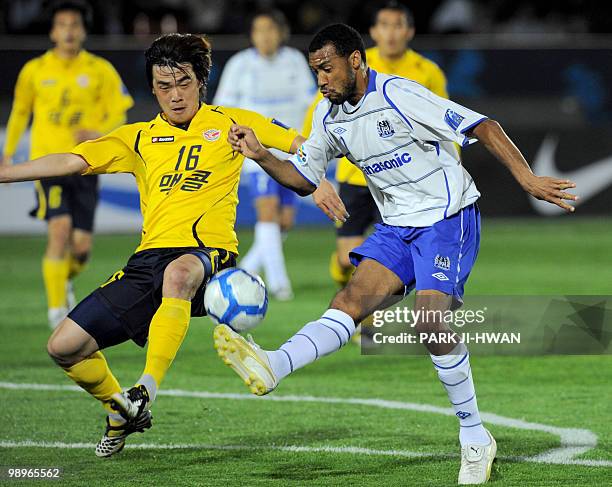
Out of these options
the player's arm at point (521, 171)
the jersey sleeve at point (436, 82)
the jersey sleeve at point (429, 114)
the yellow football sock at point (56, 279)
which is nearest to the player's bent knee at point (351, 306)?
the jersey sleeve at point (429, 114)

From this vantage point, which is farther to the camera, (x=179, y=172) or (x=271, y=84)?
(x=271, y=84)

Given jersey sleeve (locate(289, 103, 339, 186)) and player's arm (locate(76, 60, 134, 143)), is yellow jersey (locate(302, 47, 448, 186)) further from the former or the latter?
jersey sleeve (locate(289, 103, 339, 186))

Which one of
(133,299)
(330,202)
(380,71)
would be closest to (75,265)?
(380,71)

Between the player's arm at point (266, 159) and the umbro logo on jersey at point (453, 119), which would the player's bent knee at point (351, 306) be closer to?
the player's arm at point (266, 159)

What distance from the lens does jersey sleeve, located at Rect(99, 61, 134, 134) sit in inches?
404

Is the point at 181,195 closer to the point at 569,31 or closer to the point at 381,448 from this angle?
the point at 381,448

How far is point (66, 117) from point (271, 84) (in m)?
2.65

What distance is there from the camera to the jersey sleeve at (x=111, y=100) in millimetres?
10273

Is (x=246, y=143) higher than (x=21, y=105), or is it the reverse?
(x=246, y=143)

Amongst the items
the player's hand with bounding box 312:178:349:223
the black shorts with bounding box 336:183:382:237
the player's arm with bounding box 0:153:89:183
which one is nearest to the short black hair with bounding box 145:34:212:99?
the player's arm with bounding box 0:153:89:183

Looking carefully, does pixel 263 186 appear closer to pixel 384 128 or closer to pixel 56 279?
pixel 56 279

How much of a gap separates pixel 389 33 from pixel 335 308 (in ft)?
13.3

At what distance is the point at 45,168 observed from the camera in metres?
5.80

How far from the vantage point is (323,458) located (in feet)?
19.2
